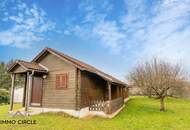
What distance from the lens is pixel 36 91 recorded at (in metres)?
15.4

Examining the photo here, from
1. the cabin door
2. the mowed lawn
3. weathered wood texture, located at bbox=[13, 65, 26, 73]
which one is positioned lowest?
the mowed lawn

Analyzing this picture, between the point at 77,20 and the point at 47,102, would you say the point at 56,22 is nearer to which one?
the point at 77,20

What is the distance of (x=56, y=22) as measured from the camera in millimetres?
22188

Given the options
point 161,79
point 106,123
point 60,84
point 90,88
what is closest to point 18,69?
point 60,84

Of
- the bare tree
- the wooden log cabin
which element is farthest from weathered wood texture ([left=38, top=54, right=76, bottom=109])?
the bare tree

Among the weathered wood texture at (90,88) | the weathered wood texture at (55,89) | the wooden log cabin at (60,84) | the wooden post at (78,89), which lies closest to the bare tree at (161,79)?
the weathered wood texture at (90,88)

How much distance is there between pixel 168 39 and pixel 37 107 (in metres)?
16.9

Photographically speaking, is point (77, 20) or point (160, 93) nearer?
point (160, 93)

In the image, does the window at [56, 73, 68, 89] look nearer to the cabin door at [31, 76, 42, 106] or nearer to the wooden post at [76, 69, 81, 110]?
the wooden post at [76, 69, 81, 110]

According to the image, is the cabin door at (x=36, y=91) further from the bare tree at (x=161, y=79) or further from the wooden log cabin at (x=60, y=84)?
the bare tree at (x=161, y=79)

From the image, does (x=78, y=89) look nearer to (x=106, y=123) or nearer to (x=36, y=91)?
(x=106, y=123)

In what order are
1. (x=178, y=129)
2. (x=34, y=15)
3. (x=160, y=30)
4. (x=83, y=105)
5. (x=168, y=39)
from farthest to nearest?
(x=168, y=39) → (x=160, y=30) → (x=34, y=15) → (x=83, y=105) → (x=178, y=129)

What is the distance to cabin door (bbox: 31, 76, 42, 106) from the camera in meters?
15.2

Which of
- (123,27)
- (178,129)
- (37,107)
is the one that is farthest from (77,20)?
(178,129)
